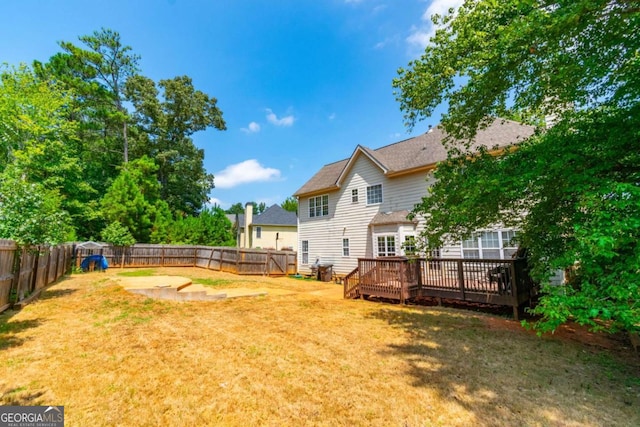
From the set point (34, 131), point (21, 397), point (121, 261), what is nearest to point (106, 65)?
point (34, 131)

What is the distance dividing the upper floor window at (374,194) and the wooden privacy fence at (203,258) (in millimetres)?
6692

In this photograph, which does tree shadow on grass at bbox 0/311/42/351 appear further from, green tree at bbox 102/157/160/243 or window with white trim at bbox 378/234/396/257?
green tree at bbox 102/157/160/243

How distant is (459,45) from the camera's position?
5777 millimetres

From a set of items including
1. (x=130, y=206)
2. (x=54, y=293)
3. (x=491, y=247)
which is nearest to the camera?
(x=54, y=293)

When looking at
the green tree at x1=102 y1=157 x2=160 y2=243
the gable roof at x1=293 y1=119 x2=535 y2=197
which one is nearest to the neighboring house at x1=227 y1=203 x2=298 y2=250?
the green tree at x1=102 y1=157 x2=160 y2=243

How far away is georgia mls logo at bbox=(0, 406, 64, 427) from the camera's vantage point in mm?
2642

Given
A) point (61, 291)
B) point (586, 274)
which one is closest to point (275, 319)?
point (586, 274)

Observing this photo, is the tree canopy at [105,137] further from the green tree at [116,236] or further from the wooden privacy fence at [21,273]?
the wooden privacy fence at [21,273]

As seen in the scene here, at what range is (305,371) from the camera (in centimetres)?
390

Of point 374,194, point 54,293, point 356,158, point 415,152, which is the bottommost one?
point 54,293

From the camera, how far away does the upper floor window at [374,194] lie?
577 inches

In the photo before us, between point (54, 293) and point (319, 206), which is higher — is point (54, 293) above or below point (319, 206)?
below

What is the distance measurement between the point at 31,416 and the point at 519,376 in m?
5.83

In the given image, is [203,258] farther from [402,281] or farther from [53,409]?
[53,409]
